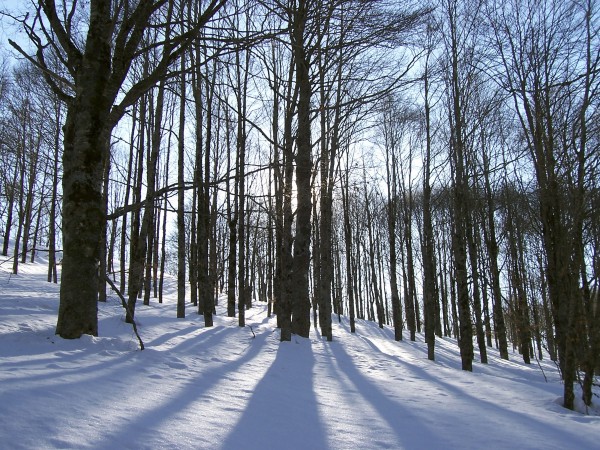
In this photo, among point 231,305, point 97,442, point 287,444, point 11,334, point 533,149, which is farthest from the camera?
point 231,305

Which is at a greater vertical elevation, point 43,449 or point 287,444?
point 43,449

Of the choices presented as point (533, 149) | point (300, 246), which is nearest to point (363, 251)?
point (300, 246)

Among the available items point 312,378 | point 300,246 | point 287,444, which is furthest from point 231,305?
point 287,444

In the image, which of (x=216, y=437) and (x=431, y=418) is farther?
(x=431, y=418)

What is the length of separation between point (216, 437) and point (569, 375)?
419cm

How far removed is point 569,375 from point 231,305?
12.1 m

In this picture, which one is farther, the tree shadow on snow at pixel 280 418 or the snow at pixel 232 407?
the tree shadow on snow at pixel 280 418

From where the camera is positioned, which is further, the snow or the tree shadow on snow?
the tree shadow on snow

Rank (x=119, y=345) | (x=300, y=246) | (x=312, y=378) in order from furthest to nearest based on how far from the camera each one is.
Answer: (x=300, y=246)
(x=312, y=378)
(x=119, y=345)

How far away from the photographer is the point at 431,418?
3184 mm

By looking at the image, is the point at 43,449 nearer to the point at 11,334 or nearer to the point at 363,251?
the point at 11,334

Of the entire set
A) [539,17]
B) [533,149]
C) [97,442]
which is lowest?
[97,442]

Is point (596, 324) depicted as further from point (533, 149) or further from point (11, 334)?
point (11, 334)

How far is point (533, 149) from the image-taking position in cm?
535
